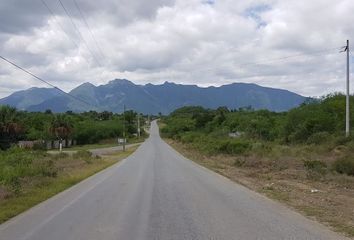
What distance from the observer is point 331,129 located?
62.2 meters

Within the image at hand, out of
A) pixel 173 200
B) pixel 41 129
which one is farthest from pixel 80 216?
pixel 41 129

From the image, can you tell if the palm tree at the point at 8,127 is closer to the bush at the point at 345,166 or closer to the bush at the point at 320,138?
the bush at the point at 320,138

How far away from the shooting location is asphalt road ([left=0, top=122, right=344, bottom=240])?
10398mm

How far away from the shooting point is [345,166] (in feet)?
94.2

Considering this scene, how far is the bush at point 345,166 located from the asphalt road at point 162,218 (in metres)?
11.0

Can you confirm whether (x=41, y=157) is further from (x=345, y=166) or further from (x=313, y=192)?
(x=313, y=192)

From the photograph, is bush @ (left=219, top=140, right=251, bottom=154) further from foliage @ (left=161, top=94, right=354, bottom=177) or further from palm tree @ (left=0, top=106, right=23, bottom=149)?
palm tree @ (left=0, top=106, right=23, bottom=149)

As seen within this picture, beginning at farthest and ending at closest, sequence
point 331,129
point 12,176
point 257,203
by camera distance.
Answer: point 331,129, point 12,176, point 257,203

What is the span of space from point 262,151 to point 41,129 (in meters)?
71.4

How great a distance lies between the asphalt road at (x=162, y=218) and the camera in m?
10.4

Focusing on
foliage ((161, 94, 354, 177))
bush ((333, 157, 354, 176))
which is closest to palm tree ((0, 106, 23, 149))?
foliage ((161, 94, 354, 177))

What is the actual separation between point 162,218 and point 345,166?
736 inches

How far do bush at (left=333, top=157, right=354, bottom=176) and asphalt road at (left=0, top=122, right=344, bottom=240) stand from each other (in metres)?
11.0

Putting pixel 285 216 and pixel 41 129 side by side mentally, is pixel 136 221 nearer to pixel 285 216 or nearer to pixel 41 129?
pixel 285 216
